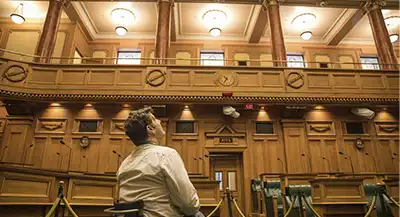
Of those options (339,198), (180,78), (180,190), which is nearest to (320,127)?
(339,198)

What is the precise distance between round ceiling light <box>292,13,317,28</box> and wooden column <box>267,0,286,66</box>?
194 cm

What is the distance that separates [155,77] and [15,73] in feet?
12.0

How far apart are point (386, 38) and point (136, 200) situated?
392 inches

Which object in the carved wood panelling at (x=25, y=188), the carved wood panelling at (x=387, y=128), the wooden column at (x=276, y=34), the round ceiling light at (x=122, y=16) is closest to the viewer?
the carved wood panelling at (x=25, y=188)

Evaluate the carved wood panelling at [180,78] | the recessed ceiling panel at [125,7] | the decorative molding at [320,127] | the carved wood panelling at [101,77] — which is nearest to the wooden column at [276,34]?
the decorative molding at [320,127]

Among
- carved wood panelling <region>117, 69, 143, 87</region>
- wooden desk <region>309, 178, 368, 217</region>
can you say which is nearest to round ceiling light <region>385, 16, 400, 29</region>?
wooden desk <region>309, 178, 368, 217</region>

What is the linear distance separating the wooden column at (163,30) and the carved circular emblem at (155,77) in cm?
51

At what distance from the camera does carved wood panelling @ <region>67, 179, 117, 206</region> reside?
455 cm

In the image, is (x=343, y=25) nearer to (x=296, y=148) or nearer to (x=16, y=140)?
(x=296, y=148)

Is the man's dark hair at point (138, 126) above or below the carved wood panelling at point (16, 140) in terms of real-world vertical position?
below

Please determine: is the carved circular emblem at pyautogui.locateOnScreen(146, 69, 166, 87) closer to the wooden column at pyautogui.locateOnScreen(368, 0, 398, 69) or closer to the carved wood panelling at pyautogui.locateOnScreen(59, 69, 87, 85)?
the carved wood panelling at pyautogui.locateOnScreen(59, 69, 87, 85)

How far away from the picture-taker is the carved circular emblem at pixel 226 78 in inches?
299

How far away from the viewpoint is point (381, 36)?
877 centimetres

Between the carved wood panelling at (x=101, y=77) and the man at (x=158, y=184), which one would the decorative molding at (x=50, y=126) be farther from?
the man at (x=158, y=184)
